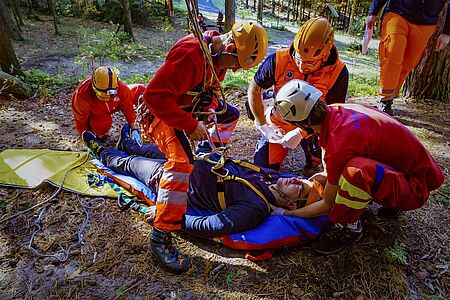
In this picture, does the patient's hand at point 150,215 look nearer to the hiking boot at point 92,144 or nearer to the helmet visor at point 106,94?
the hiking boot at point 92,144

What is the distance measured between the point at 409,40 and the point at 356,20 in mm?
17016

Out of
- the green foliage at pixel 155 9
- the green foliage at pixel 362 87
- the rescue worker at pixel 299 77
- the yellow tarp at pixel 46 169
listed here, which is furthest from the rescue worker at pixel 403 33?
the green foliage at pixel 155 9

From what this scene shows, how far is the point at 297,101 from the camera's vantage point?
2.20 m

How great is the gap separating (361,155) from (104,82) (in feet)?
10.3

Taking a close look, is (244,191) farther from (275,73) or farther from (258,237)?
(275,73)

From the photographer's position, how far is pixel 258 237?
2.53 m

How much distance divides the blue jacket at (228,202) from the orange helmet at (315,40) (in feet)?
3.96

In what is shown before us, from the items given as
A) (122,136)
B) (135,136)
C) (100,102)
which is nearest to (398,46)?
(135,136)

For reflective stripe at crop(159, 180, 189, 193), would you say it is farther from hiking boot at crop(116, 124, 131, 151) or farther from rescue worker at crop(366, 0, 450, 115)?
rescue worker at crop(366, 0, 450, 115)

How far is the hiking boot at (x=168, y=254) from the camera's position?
7.72 ft

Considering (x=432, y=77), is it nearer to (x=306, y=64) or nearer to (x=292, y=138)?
(x=306, y=64)

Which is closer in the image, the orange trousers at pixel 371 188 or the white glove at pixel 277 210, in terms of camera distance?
the orange trousers at pixel 371 188

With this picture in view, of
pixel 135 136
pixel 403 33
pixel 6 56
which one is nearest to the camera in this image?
pixel 403 33

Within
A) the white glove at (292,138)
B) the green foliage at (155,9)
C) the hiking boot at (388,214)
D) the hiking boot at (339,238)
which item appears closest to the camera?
the hiking boot at (339,238)
